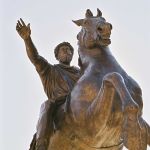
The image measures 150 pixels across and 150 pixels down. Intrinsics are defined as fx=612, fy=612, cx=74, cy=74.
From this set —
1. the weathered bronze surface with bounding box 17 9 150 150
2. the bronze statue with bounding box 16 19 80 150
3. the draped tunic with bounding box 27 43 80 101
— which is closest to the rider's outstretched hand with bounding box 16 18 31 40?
the bronze statue with bounding box 16 19 80 150

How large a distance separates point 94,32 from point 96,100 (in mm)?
692

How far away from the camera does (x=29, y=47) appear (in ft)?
20.5

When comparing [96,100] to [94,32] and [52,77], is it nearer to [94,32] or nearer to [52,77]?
[94,32]

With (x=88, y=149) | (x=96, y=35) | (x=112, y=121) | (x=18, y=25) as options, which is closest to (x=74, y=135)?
(x=88, y=149)

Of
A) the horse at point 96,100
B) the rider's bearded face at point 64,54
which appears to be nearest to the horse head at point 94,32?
the horse at point 96,100

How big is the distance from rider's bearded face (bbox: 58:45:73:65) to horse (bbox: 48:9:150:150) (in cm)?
57

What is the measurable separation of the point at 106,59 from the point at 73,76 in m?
0.82

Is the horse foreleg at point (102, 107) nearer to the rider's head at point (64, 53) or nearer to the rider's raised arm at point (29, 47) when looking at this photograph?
the rider's raised arm at point (29, 47)

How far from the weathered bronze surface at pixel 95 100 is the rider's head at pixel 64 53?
21.9 inches

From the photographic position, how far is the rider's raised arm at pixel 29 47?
626 cm

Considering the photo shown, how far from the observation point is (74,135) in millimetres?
5742

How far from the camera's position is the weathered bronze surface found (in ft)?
17.1

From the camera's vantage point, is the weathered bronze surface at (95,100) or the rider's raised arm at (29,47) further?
the rider's raised arm at (29,47)

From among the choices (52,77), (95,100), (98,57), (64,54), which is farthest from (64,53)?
(95,100)
